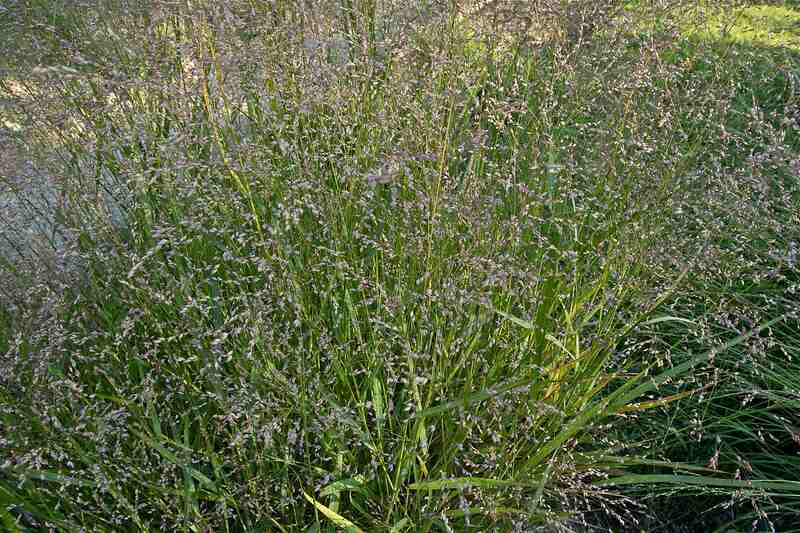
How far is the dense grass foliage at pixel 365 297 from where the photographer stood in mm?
1614

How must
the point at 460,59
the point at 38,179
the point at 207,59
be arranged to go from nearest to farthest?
the point at 207,59, the point at 460,59, the point at 38,179

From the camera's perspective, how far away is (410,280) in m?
1.79

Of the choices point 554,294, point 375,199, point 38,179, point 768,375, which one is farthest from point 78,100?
point 768,375

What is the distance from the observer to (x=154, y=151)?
219 centimetres

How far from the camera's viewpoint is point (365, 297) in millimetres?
2012

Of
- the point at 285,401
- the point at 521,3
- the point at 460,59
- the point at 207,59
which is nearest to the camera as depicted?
the point at 285,401

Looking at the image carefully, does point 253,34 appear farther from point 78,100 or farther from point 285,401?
point 285,401

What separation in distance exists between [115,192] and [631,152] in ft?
5.90

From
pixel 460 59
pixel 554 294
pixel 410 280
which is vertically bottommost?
pixel 554 294

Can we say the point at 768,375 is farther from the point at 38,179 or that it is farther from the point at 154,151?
the point at 38,179

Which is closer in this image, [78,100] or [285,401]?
[285,401]

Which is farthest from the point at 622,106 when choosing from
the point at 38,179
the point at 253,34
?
the point at 38,179

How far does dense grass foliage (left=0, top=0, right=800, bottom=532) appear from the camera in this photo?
5.30ft

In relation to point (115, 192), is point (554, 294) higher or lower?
lower
